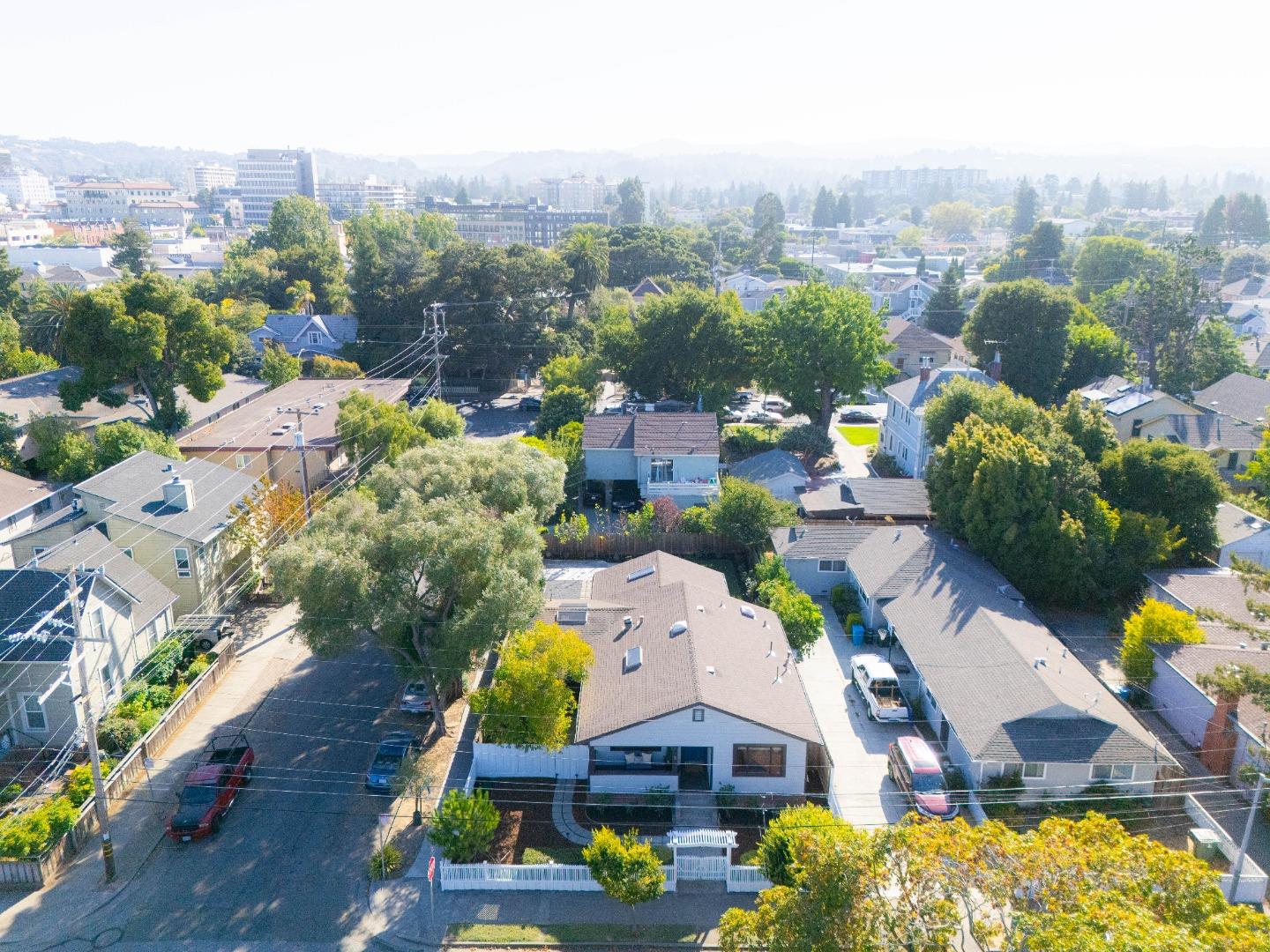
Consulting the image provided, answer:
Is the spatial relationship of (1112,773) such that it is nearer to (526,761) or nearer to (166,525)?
(526,761)

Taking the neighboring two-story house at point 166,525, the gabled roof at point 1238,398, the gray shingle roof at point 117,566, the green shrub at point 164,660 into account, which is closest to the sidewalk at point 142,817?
the green shrub at point 164,660

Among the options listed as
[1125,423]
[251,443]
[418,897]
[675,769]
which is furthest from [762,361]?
[418,897]

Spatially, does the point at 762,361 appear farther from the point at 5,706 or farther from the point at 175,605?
the point at 5,706

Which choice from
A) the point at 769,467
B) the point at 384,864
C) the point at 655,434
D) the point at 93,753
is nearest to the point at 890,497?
the point at 769,467

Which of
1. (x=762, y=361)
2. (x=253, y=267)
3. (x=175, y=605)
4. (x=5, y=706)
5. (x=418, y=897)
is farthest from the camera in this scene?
(x=253, y=267)

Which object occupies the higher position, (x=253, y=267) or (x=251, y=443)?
(x=253, y=267)

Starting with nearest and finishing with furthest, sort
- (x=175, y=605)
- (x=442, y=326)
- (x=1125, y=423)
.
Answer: (x=175, y=605) → (x=1125, y=423) → (x=442, y=326)

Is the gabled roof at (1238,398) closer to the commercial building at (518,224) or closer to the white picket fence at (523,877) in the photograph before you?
the white picket fence at (523,877)
